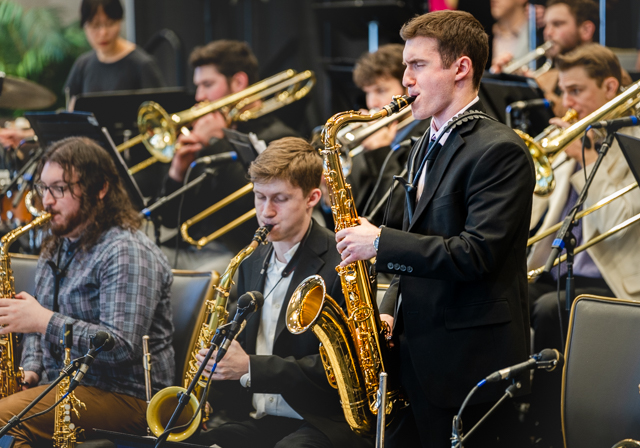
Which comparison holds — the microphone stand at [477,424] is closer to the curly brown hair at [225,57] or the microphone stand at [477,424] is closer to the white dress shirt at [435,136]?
the white dress shirt at [435,136]

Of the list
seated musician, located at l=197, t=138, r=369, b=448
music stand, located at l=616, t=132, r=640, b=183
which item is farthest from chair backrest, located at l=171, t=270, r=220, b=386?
music stand, located at l=616, t=132, r=640, b=183

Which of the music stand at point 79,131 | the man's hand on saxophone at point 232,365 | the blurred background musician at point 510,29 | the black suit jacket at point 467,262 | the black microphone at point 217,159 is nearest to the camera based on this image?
the black suit jacket at point 467,262

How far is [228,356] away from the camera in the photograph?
261 centimetres

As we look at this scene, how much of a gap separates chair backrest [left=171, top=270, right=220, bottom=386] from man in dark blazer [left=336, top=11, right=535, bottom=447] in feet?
3.83

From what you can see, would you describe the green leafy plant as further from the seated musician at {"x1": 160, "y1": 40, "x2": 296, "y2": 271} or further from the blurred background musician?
the blurred background musician

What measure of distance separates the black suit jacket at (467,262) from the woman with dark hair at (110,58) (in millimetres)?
4218

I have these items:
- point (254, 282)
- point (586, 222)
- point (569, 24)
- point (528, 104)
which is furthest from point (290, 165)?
point (569, 24)

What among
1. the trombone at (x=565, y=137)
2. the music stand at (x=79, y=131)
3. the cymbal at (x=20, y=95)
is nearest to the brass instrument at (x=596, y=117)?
the trombone at (x=565, y=137)

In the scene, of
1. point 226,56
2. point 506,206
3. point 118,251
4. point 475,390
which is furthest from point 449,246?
point 226,56

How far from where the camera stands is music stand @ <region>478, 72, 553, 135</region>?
4086mm

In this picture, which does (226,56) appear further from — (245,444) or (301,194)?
(245,444)

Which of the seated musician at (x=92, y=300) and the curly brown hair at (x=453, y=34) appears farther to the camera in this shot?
the seated musician at (x=92, y=300)

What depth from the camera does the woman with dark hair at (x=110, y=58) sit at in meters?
5.79

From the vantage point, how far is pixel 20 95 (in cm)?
505
